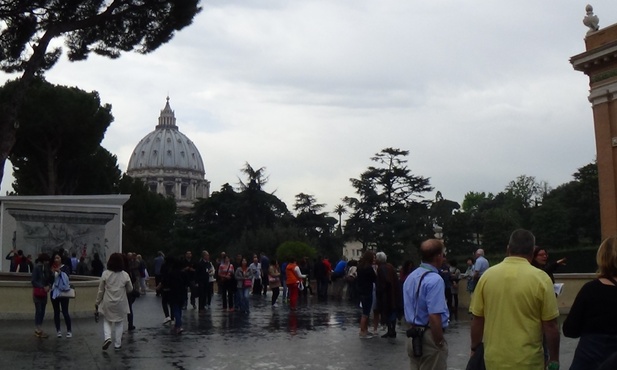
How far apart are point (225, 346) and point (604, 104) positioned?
2101 centimetres

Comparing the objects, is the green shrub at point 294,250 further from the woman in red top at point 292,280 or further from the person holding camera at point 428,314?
the person holding camera at point 428,314

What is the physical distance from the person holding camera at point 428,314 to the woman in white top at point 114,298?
21.6 ft

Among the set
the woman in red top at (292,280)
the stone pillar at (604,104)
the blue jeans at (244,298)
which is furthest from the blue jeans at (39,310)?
the stone pillar at (604,104)

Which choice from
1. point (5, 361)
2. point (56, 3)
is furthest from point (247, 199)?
point (5, 361)

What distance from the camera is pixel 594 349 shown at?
506cm

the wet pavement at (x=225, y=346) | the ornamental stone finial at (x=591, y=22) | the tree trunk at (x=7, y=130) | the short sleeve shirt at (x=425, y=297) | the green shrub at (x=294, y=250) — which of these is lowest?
the wet pavement at (x=225, y=346)

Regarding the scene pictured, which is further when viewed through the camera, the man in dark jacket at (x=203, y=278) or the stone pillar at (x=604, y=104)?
the stone pillar at (x=604, y=104)

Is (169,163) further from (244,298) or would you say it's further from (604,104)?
(244,298)

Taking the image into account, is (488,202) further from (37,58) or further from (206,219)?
(37,58)

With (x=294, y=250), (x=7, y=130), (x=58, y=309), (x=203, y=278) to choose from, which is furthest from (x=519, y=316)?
(x=294, y=250)

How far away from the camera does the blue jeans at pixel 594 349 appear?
16.5 ft

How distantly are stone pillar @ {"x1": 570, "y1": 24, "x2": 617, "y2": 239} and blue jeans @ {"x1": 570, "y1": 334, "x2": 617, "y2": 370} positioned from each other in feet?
83.4

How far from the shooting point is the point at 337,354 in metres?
11.8

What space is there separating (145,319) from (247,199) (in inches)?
2046
